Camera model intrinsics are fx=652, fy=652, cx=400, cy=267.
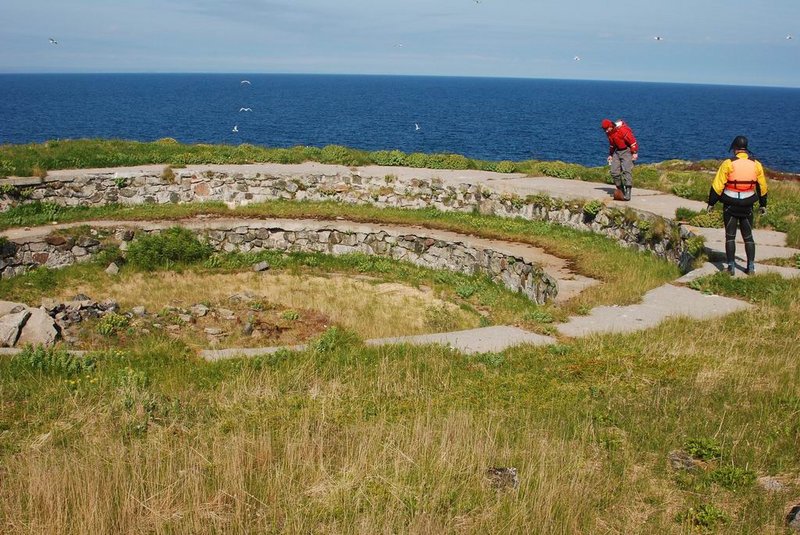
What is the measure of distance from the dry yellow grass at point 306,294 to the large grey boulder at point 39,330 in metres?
3.17

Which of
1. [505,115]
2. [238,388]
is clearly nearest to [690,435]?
[238,388]

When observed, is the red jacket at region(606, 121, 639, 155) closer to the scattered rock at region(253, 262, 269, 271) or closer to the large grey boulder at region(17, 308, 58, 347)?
the scattered rock at region(253, 262, 269, 271)

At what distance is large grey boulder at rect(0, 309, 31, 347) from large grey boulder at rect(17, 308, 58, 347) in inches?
4.4

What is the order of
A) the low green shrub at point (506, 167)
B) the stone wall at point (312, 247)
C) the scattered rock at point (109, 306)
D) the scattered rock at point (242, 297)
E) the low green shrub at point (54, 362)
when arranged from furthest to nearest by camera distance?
the low green shrub at point (506, 167)
the stone wall at point (312, 247)
the scattered rock at point (242, 297)
the scattered rock at point (109, 306)
the low green shrub at point (54, 362)

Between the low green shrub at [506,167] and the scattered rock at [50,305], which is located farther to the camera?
the low green shrub at [506,167]

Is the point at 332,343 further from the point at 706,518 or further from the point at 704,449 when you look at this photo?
the point at 706,518

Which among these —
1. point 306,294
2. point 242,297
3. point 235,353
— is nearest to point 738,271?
point 306,294

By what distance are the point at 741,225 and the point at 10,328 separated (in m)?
12.6

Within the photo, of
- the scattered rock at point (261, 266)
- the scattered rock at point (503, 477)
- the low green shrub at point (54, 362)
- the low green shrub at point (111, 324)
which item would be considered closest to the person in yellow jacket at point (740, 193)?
the scattered rock at point (503, 477)

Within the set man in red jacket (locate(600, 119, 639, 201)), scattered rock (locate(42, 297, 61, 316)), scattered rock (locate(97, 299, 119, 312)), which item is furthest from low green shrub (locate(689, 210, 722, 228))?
scattered rock (locate(42, 297, 61, 316))

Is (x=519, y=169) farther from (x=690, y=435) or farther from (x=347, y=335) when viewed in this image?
(x=690, y=435)

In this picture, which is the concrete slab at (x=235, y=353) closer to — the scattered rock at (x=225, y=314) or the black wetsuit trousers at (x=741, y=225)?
the scattered rock at (x=225, y=314)

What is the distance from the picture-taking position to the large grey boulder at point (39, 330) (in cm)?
1053

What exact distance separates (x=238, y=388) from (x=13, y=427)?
7.67 feet
